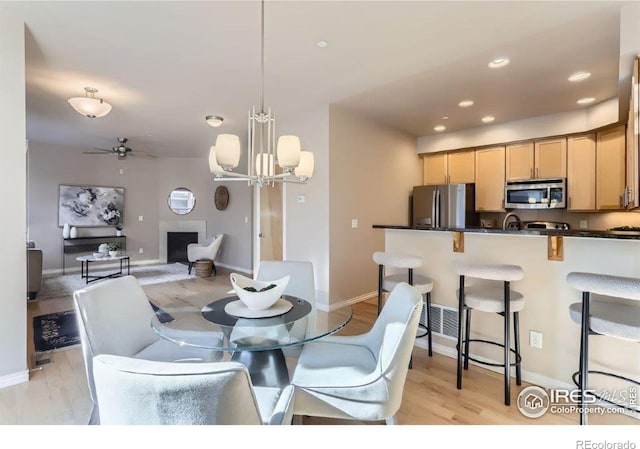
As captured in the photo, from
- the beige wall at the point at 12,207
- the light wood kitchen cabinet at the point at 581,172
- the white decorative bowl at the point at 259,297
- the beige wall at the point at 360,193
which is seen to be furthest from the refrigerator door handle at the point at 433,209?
the beige wall at the point at 12,207

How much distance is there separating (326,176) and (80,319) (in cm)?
293

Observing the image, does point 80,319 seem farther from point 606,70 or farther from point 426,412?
point 606,70

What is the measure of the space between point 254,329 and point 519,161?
4.51 m

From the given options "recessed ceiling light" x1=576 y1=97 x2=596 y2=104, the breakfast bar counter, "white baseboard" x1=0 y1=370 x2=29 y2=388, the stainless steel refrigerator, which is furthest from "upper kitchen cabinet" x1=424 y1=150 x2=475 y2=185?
"white baseboard" x1=0 y1=370 x2=29 y2=388

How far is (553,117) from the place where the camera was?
168 inches

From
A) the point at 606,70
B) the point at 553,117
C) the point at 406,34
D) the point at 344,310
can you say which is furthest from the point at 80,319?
the point at 553,117

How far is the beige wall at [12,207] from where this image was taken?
223 centimetres

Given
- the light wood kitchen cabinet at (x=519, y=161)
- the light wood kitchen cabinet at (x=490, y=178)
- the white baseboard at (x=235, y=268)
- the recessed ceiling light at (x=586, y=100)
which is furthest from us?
the white baseboard at (x=235, y=268)

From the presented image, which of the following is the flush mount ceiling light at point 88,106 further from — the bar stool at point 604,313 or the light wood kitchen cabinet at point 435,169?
the light wood kitchen cabinet at point 435,169

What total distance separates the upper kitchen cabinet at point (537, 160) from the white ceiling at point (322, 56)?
0.42m

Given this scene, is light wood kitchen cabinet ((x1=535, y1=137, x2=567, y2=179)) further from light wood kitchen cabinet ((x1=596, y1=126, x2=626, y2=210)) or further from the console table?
the console table

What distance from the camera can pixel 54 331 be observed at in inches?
129

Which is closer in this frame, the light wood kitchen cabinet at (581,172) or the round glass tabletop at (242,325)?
the round glass tabletop at (242,325)

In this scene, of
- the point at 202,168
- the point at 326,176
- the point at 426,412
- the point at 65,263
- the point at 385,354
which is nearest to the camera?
the point at 385,354
